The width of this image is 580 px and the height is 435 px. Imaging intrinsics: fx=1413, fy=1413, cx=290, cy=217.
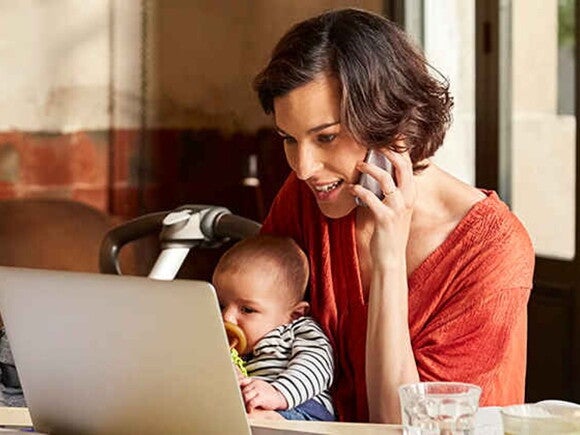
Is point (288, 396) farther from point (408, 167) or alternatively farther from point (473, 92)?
point (473, 92)

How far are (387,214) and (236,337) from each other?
333 millimetres

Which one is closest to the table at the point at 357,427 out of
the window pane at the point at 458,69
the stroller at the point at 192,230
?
the stroller at the point at 192,230

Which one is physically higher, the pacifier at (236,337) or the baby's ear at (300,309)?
the baby's ear at (300,309)

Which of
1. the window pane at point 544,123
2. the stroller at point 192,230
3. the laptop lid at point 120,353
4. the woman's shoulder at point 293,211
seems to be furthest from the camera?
the window pane at point 544,123

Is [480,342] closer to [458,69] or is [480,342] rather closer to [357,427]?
[357,427]

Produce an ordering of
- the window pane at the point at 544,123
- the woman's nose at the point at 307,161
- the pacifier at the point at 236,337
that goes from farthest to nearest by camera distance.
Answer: the window pane at the point at 544,123 → the pacifier at the point at 236,337 → the woman's nose at the point at 307,161

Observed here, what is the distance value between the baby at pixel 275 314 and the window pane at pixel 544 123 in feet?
7.23

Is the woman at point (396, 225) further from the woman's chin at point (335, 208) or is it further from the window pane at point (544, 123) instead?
the window pane at point (544, 123)

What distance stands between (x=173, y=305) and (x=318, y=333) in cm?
73

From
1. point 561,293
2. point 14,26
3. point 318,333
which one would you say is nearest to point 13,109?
point 14,26

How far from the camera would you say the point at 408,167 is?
2238 mm

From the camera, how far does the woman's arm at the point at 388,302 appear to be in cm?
218

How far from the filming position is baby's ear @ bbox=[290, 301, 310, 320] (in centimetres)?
237

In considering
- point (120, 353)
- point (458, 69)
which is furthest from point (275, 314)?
point (458, 69)
